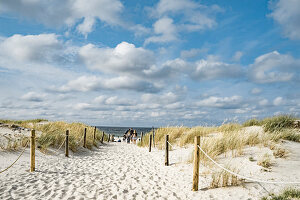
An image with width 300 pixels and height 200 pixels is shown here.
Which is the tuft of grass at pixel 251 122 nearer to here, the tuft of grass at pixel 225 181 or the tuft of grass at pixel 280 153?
the tuft of grass at pixel 280 153

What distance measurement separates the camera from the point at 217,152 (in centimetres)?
802

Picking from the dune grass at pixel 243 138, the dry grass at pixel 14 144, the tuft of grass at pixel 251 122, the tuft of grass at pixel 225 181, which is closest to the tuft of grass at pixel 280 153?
the dune grass at pixel 243 138

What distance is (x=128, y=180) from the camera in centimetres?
638

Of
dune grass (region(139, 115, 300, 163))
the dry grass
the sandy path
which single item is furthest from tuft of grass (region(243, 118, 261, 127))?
the dry grass

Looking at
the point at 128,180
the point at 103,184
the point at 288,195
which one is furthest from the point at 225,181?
the point at 103,184

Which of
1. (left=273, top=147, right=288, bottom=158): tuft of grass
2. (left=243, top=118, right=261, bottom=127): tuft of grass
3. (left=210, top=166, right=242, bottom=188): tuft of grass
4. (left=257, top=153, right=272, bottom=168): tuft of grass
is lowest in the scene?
(left=210, top=166, right=242, bottom=188): tuft of grass

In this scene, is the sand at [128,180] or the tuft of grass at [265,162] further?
the tuft of grass at [265,162]

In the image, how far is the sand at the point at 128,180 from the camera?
496 centimetres

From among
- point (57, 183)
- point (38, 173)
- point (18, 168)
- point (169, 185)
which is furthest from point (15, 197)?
point (169, 185)

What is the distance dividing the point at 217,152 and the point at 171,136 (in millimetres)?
6294

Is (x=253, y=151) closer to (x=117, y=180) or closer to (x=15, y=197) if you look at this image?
(x=117, y=180)

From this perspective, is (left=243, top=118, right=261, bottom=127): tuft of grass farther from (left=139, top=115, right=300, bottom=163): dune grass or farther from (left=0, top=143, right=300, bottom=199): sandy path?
(left=0, top=143, right=300, bottom=199): sandy path

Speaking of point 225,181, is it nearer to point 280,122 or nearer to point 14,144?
point 280,122

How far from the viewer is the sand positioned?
496 centimetres
